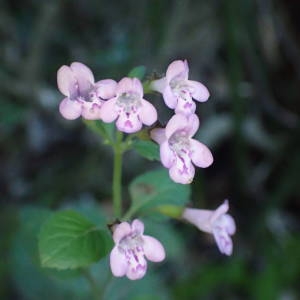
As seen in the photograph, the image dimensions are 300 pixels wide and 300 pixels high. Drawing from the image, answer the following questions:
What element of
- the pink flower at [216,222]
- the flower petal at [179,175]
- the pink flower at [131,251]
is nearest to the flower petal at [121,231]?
the pink flower at [131,251]

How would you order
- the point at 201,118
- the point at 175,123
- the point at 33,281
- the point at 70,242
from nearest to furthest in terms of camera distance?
1. the point at 175,123
2. the point at 70,242
3. the point at 33,281
4. the point at 201,118

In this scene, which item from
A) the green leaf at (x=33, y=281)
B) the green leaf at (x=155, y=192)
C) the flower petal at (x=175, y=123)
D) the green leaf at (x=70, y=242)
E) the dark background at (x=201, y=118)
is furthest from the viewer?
the dark background at (x=201, y=118)

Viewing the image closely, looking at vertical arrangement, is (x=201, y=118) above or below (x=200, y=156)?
above

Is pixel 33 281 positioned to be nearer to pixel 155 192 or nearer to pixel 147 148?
pixel 155 192

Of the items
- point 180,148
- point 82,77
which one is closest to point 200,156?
point 180,148

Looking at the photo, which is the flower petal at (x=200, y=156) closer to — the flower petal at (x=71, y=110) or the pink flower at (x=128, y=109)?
the pink flower at (x=128, y=109)

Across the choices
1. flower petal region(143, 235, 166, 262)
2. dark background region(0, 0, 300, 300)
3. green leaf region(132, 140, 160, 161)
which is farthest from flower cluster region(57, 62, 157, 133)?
dark background region(0, 0, 300, 300)

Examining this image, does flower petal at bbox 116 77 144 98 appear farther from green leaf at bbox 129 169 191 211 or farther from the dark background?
the dark background
